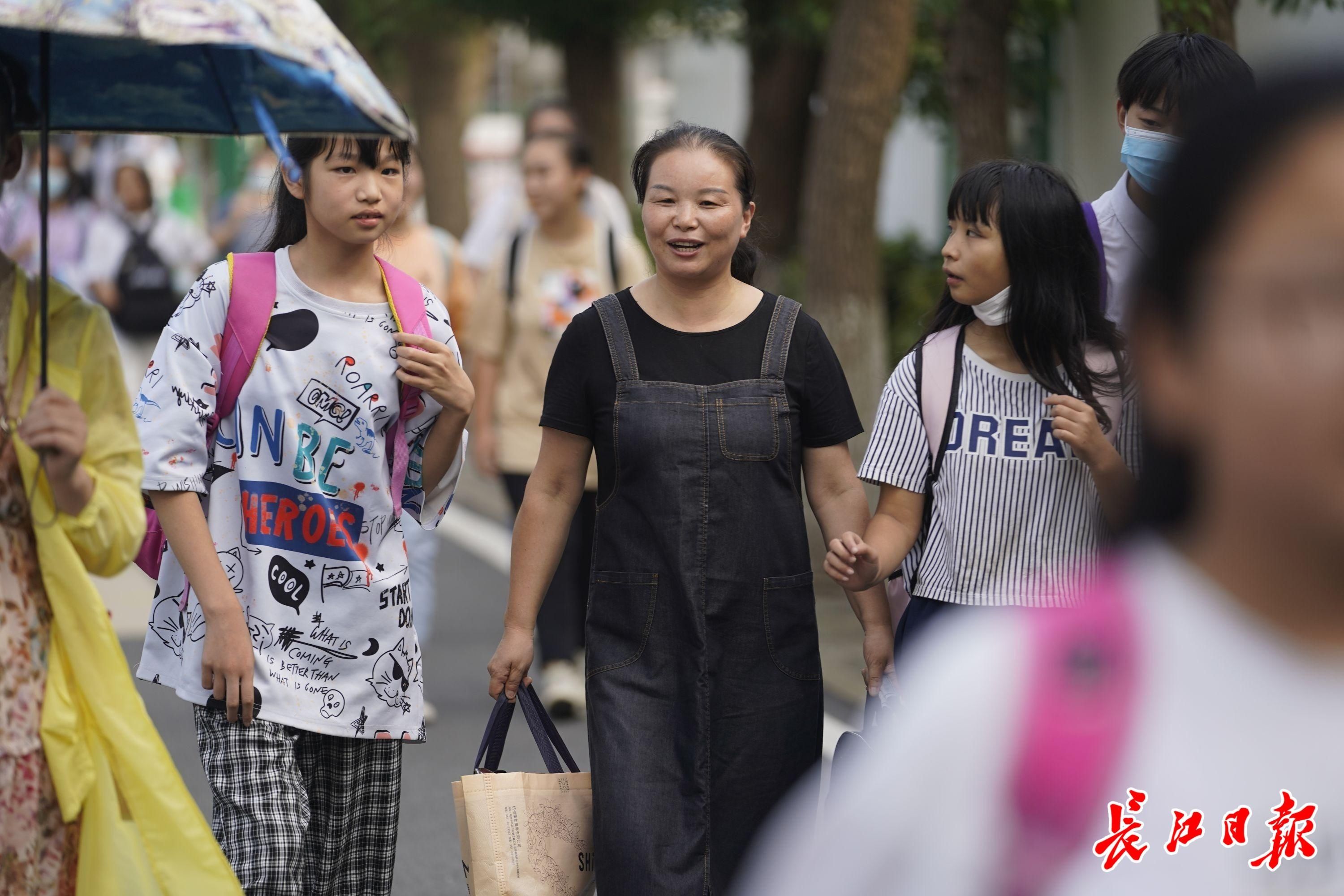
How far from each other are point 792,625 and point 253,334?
1238 mm

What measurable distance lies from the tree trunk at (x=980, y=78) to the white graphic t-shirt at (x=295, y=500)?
282 inches

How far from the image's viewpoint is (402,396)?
11.6ft

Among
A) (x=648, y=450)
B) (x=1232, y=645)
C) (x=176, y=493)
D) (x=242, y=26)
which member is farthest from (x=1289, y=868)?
(x=176, y=493)

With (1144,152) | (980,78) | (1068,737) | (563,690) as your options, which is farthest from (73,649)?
(980,78)

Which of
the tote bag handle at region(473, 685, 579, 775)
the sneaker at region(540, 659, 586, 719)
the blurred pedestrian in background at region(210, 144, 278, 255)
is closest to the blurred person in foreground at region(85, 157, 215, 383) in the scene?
the blurred pedestrian in background at region(210, 144, 278, 255)

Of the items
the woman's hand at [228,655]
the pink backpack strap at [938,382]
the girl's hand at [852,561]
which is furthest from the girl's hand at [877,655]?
the woman's hand at [228,655]

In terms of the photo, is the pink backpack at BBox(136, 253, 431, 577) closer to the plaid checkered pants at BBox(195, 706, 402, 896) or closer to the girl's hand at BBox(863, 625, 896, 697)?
the plaid checkered pants at BBox(195, 706, 402, 896)

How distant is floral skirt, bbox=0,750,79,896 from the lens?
8.67ft

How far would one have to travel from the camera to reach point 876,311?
12117mm

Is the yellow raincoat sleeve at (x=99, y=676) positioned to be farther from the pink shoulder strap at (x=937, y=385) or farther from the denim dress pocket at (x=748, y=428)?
the pink shoulder strap at (x=937, y=385)

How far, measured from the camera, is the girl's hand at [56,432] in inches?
101

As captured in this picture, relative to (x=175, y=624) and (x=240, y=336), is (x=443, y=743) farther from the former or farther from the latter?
(x=240, y=336)

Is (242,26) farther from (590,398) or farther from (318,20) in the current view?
(590,398)

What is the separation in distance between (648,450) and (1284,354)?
243 centimetres
